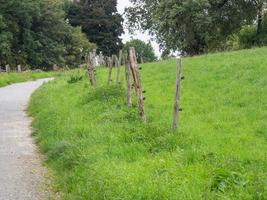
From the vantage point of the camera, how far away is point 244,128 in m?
11.4

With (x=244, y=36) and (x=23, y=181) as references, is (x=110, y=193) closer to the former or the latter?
(x=23, y=181)

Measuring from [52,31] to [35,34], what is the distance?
3.11m

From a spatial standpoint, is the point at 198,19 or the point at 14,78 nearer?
the point at 198,19

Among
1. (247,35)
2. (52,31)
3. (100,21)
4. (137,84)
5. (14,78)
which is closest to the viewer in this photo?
(137,84)

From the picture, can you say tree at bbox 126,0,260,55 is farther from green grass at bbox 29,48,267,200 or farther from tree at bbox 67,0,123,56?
tree at bbox 67,0,123,56

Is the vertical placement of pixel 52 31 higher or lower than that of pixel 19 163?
higher

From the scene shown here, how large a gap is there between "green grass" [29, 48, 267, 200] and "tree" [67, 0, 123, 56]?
61271mm

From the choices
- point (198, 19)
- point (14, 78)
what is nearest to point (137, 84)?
point (198, 19)

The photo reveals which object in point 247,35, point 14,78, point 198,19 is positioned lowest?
point 14,78

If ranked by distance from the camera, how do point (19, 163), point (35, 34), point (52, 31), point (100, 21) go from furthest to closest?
point (100, 21), point (52, 31), point (35, 34), point (19, 163)

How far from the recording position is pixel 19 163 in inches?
432

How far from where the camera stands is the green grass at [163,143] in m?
7.34

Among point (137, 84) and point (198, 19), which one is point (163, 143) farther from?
point (198, 19)

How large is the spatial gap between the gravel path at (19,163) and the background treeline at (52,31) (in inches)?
1577
